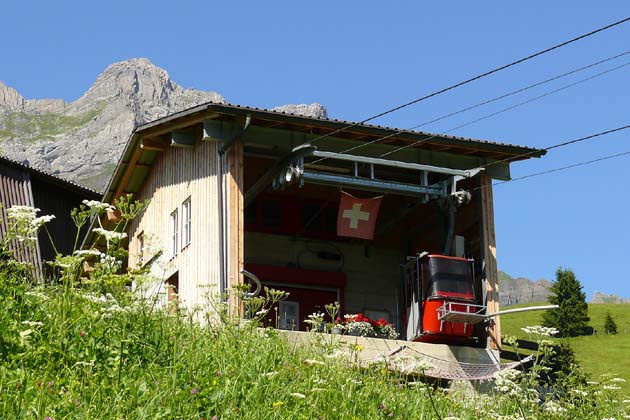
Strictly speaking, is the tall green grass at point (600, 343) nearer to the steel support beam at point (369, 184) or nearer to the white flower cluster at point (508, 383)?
the steel support beam at point (369, 184)

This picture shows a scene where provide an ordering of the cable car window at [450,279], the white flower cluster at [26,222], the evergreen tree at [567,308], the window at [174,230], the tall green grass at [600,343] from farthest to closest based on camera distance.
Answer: the evergreen tree at [567,308]
the tall green grass at [600,343]
the window at [174,230]
the cable car window at [450,279]
the white flower cluster at [26,222]

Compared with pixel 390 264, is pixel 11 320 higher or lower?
lower

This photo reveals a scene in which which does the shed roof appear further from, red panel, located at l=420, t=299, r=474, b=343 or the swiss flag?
red panel, located at l=420, t=299, r=474, b=343

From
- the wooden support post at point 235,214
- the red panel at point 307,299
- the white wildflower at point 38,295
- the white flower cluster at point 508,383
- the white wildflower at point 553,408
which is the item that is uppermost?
the wooden support post at point 235,214

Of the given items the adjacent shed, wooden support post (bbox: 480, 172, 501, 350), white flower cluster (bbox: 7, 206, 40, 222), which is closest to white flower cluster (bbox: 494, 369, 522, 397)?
white flower cluster (bbox: 7, 206, 40, 222)

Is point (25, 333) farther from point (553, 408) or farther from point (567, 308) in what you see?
point (567, 308)

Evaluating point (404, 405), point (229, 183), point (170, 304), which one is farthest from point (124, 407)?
point (229, 183)

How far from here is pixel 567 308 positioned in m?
79.4

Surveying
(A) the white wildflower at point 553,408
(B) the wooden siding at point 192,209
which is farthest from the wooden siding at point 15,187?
(A) the white wildflower at point 553,408

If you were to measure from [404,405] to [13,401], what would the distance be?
419cm

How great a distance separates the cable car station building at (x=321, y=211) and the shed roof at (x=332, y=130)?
3 cm

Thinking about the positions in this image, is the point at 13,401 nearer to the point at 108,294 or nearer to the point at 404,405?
the point at 108,294

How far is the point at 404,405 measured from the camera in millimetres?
10773

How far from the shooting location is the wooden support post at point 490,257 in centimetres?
2195
